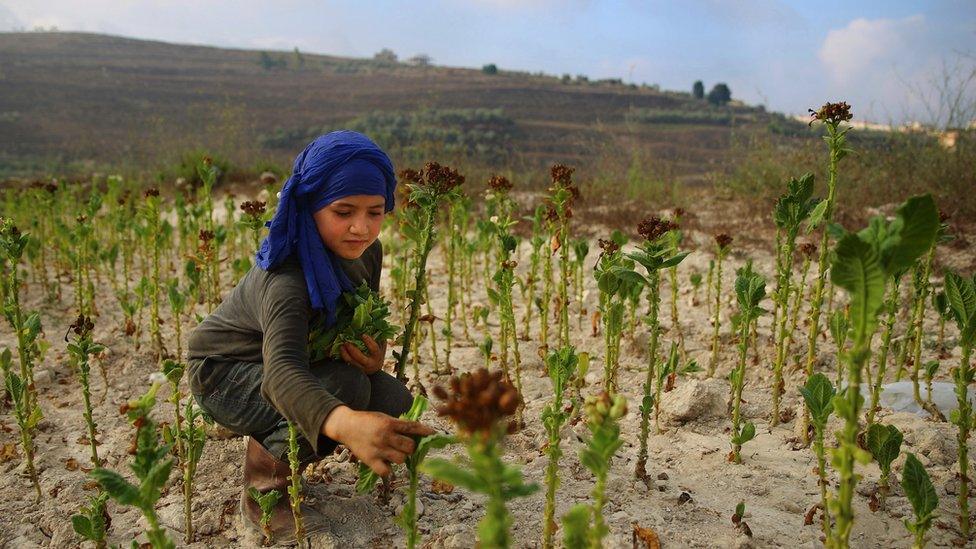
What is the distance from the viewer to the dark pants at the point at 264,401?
2205mm

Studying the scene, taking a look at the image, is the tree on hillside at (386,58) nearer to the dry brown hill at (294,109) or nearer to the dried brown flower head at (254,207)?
the dry brown hill at (294,109)

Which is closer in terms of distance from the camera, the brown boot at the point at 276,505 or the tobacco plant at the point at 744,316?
the brown boot at the point at 276,505

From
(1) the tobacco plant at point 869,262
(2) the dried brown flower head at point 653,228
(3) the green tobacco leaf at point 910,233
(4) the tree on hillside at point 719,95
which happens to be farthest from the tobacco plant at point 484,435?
(4) the tree on hillside at point 719,95

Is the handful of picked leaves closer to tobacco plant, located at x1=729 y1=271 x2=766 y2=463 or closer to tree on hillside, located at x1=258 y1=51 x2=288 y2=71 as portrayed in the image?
tobacco plant, located at x1=729 y1=271 x2=766 y2=463

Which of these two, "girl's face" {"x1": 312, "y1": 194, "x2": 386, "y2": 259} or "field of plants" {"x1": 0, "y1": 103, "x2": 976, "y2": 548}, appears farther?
"girl's face" {"x1": 312, "y1": 194, "x2": 386, "y2": 259}

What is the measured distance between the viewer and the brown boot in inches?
86.2

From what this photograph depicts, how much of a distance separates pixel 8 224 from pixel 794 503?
3013mm

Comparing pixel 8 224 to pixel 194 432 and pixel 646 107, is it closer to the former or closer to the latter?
pixel 194 432

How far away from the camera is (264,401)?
2.24 meters

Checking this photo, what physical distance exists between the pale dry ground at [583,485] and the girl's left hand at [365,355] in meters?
0.47

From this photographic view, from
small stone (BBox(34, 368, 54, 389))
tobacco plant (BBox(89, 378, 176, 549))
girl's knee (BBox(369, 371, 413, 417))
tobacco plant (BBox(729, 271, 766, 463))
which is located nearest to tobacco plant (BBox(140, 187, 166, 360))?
small stone (BBox(34, 368, 54, 389))

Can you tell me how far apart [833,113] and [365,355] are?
191cm

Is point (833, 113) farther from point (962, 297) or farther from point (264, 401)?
point (264, 401)

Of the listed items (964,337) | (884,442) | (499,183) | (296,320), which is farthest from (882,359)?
(296,320)
